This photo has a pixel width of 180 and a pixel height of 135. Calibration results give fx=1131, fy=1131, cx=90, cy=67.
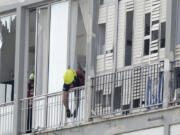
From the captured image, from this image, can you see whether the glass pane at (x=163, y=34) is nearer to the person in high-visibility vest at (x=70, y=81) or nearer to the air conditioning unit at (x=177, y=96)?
the air conditioning unit at (x=177, y=96)

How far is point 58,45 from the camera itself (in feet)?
96.2

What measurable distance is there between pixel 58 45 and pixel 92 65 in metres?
1.99

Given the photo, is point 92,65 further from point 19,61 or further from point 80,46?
point 19,61

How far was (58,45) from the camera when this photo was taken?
2931 cm

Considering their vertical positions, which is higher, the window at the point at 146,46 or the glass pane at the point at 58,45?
the glass pane at the point at 58,45

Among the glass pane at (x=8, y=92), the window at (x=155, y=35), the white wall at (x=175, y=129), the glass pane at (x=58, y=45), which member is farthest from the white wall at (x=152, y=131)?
the glass pane at (x=8, y=92)

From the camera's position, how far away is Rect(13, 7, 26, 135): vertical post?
97.5ft

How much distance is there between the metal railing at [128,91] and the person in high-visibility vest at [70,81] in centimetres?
72

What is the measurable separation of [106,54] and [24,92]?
3.41 metres

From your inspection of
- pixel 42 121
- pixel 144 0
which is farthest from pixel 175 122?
pixel 42 121

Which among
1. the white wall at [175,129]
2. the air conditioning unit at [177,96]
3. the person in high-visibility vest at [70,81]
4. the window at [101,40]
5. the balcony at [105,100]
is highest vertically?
the window at [101,40]

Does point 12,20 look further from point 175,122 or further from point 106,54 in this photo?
point 175,122

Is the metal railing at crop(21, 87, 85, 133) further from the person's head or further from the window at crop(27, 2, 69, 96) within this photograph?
the window at crop(27, 2, 69, 96)

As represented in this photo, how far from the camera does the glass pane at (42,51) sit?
29745 millimetres
